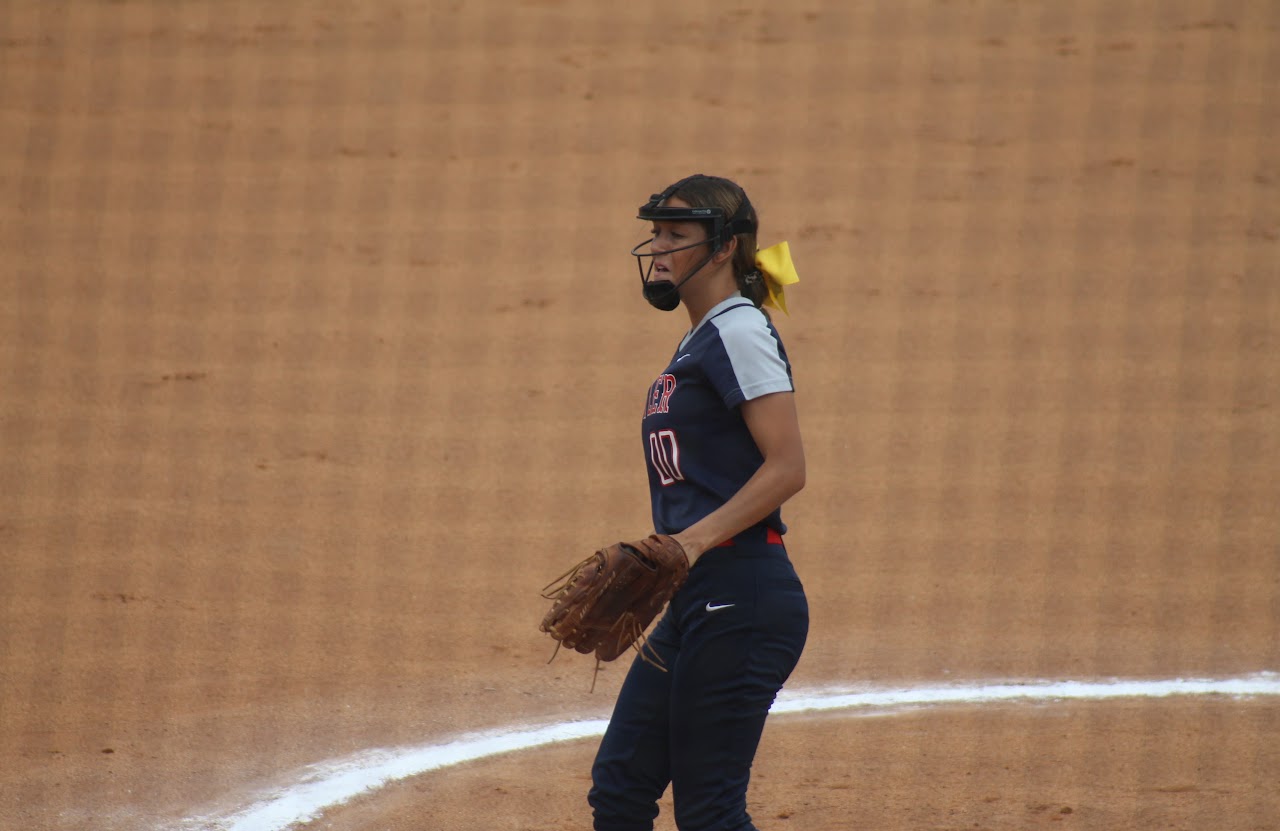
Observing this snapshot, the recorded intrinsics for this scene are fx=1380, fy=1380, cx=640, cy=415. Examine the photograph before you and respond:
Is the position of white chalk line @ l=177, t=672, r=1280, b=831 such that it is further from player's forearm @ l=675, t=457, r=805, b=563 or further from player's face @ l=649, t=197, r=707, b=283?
player's face @ l=649, t=197, r=707, b=283

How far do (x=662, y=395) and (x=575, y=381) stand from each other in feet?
16.3

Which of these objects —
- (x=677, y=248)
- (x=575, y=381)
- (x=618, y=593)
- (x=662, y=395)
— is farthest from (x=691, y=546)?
(x=575, y=381)

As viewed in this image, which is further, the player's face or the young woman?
the player's face

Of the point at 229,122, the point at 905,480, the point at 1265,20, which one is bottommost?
the point at 905,480

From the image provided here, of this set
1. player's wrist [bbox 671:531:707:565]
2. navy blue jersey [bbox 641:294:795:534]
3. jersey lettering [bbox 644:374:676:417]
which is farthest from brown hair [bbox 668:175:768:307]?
player's wrist [bbox 671:531:707:565]

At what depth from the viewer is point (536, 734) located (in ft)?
14.3

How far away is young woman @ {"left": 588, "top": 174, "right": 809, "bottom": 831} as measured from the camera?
7.93 ft

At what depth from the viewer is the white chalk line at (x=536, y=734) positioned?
3723 mm

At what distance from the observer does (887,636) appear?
5.36 meters

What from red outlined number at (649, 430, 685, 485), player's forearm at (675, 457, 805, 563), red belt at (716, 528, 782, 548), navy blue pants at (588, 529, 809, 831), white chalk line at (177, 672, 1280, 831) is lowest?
white chalk line at (177, 672, 1280, 831)

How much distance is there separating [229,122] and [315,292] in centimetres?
185

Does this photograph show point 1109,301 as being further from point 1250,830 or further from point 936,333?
point 1250,830

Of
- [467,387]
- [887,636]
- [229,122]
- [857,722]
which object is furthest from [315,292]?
[857,722]

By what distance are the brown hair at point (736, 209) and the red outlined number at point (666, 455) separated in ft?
1.10
